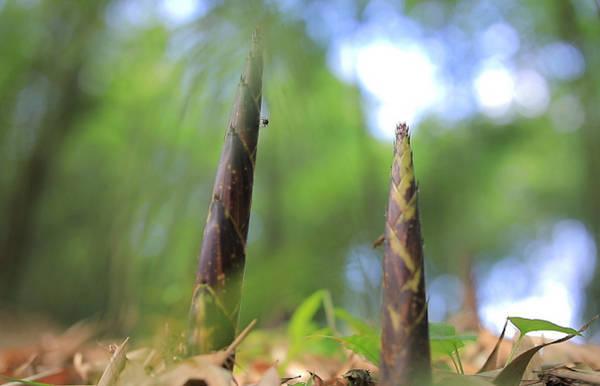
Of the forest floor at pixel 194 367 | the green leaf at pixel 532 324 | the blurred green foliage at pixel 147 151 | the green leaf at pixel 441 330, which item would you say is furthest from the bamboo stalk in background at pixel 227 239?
the blurred green foliage at pixel 147 151

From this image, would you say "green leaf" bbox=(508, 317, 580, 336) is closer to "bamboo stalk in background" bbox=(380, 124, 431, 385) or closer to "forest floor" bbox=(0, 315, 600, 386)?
"forest floor" bbox=(0, 315, 600, 386)

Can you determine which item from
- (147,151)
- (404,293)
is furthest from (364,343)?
(147,151)

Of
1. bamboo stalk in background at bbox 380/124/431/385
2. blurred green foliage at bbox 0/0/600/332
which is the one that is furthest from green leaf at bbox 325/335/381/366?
blurred green foliage at bbox 0/0/600/332

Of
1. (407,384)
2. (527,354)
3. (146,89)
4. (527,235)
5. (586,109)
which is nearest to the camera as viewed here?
(407,384)

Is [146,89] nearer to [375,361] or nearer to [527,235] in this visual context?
[375,361]

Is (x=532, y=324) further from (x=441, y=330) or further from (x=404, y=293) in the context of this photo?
(x=404, y=293)

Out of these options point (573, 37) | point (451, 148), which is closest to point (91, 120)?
point (451, 148)
